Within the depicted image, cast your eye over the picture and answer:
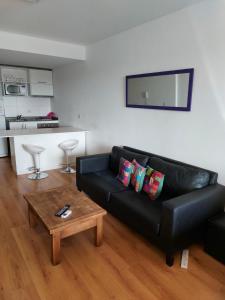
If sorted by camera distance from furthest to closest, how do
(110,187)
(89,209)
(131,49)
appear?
1. (131,49)
2. (110,187)
3. (89,209)

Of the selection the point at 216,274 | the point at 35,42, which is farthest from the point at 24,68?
the point at 216,274

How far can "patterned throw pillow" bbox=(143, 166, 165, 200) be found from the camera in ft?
8.38

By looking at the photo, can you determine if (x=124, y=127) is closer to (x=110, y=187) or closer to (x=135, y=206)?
(x=110, y=187)

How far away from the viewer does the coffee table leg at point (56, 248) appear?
195 centimetres

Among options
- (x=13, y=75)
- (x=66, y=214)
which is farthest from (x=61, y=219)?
(x=13, y=75)

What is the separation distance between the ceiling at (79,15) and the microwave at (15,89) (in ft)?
7.10

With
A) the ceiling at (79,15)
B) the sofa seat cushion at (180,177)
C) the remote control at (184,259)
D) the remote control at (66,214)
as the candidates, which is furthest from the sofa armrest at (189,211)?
the ceiling at (79,15)

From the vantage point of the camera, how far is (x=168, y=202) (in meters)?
1.98

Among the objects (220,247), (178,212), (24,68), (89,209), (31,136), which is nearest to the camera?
(178,212)

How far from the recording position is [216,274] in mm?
1964

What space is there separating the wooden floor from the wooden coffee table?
0.53 feet

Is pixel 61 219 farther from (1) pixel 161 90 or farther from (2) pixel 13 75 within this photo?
(2) pixel 13 75

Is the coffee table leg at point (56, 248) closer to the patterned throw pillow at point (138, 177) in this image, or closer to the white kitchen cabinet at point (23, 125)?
the patterned throw pillow at point (138, 177)

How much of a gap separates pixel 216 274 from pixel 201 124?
5.09 ft
